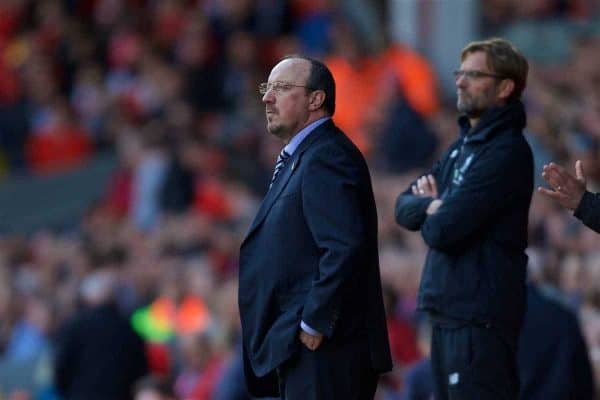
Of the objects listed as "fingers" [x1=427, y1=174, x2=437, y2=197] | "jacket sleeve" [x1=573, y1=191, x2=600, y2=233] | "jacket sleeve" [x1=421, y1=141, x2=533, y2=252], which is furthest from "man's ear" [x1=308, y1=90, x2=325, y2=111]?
"jacket sleeve" [x1=573, y1=191, x2=600, y2=233]

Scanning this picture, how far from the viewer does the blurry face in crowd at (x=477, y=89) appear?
6.68m

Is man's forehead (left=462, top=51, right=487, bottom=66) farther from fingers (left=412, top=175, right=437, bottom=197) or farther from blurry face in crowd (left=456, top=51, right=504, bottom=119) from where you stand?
fingers (left=412, top=175, right=437, bottom=197)

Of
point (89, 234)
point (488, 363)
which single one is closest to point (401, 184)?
point (89, 234)

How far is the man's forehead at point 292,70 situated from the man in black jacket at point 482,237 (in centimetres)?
81

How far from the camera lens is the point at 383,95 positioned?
44.2 ft

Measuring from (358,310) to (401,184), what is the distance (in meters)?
6.48

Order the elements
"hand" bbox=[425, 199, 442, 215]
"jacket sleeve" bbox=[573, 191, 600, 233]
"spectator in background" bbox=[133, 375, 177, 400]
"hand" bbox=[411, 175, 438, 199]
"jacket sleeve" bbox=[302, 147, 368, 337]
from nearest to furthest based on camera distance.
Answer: "jacket sleeve" bbox=[302, 147, 368, 337] < "jacket sleeve" bbox=[573, 191, 600, 233] < "hand" bbox=[425, 199, 442, 215] < "hand" bbox=[411, 175, 438, 199] < "spectator in background" bbox=[133, 375, 177, 400]

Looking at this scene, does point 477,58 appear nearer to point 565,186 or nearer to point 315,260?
point 565,186

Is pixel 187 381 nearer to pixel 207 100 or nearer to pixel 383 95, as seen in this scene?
pixel 383 95

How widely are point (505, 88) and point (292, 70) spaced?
1.00m

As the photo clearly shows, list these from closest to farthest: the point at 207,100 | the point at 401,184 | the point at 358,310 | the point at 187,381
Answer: the point at 358,310, the point at 187,381, the point at 401,184, the point at 207,100

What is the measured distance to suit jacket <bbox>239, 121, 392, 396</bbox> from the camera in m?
5.95

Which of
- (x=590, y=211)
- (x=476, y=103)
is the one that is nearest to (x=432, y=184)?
(x=476, y=103)

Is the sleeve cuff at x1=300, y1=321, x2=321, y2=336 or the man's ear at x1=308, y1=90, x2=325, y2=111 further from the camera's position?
the man's ear at x1=308, y1=90, x2=325, y2=111
